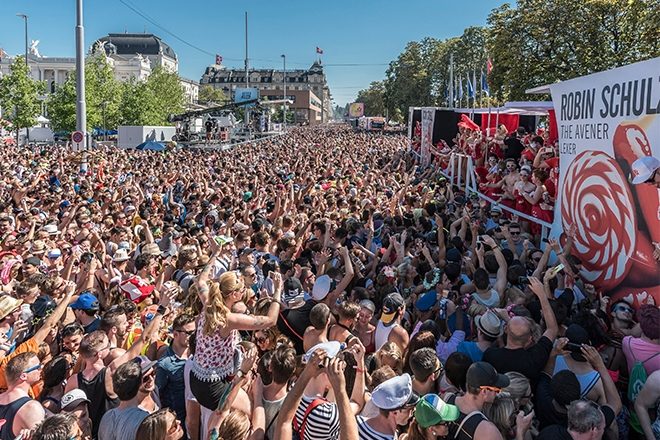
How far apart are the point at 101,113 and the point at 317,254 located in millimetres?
47889

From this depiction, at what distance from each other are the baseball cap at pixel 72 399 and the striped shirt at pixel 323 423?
1439mm

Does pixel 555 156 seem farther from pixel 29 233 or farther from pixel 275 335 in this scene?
pixel 29 233

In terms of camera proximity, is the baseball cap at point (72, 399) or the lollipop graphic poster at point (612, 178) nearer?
the baseball cap at point (72, 399)

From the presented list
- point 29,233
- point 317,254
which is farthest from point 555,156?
point 29,233

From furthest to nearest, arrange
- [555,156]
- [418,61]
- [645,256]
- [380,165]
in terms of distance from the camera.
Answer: [418,61] < [380,165] < [555,156] < [645,256]

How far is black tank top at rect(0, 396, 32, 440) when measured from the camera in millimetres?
3383

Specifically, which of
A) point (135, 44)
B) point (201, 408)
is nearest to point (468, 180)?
point (201, 408)

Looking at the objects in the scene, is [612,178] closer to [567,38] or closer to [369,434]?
[369,434]

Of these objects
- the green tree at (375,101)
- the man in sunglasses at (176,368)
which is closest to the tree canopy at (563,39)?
the man in sunglasses at (176,368)

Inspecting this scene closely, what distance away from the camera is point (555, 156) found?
8.69m

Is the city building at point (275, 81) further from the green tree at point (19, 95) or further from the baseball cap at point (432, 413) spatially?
the baseball cap at point (432, 413)

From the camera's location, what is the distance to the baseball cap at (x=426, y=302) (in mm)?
5543

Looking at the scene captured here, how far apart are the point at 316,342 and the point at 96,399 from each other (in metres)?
1.61

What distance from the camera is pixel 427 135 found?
2170 cm
